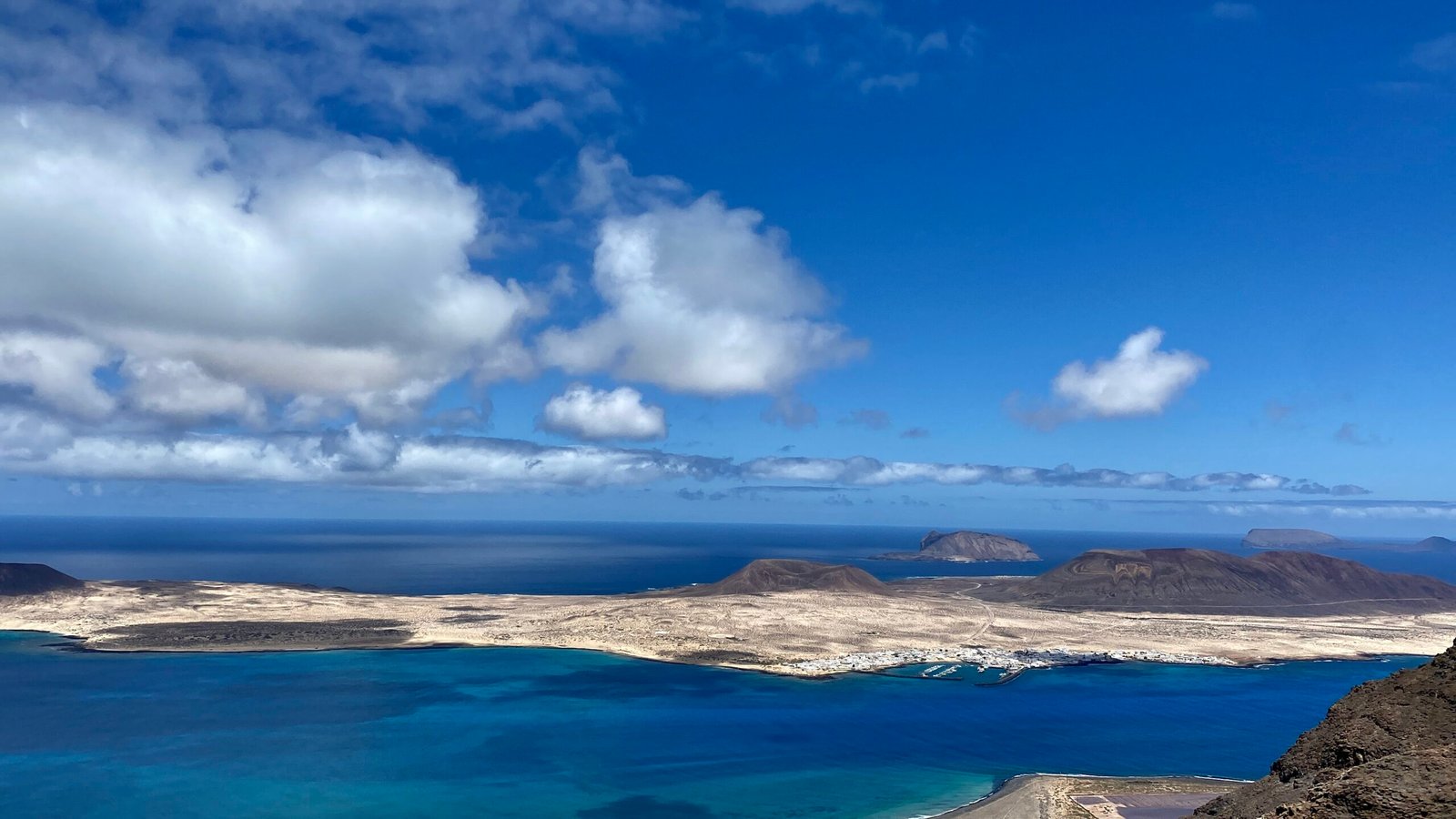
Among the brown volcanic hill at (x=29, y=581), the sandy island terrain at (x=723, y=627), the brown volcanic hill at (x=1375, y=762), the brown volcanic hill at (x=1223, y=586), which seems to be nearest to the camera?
the brown volcanic hill at (x=1375, y=762)

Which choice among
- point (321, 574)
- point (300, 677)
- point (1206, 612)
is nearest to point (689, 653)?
point (300, 677)

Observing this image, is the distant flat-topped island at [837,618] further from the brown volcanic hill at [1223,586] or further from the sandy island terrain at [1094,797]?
the sandy island terrain at [1094,797]

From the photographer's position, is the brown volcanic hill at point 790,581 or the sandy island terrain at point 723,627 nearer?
the sandy island terrain at point 723,627

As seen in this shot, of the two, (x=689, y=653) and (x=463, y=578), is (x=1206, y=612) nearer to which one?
(x=689, y=653)

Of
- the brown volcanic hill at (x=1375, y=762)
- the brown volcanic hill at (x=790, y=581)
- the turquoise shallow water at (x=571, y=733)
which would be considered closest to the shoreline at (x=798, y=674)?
the turquoise shallow water at (x=571, y=733)

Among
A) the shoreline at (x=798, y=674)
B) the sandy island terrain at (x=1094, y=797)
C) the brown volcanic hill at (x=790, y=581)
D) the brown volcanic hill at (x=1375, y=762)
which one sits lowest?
the shoreline at (x=798, y=674)

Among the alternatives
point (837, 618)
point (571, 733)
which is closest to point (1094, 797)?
point (571, 733)

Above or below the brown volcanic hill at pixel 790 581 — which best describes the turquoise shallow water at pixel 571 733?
below
